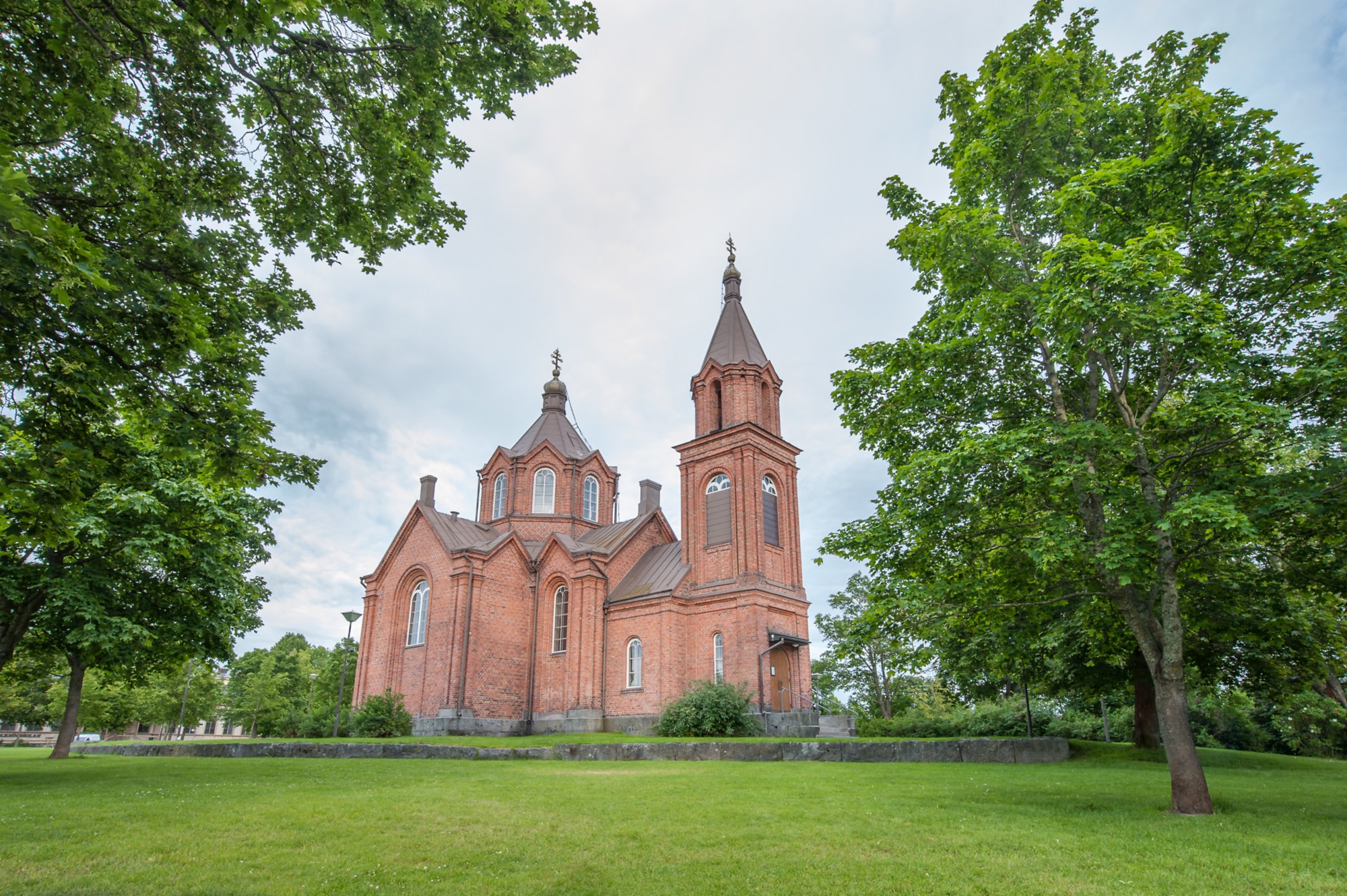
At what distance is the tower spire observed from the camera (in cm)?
3350

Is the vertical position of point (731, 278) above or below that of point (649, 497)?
above

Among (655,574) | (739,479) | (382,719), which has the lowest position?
(382,719)

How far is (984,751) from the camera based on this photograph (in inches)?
640

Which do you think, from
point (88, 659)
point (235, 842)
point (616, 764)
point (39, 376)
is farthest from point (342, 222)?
point (88, 659)

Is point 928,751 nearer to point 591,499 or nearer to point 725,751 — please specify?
point 725,751

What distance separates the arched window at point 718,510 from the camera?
2861cm

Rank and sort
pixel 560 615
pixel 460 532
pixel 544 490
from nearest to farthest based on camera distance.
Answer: pixel 560 615, pixel 460 532, pixel 544 490

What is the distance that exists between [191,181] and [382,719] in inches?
965

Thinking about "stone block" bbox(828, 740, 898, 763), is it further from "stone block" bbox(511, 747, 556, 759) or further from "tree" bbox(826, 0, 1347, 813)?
"stone block" bbox(511, 747, 556, 759)

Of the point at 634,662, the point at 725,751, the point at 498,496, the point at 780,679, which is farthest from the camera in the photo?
the point at 498,496

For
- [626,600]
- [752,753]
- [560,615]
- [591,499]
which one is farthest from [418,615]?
[752,753]

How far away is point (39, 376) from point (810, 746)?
16030mm

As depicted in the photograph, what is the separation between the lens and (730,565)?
1093 inches

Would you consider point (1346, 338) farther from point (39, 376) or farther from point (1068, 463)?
point (39, 376)
